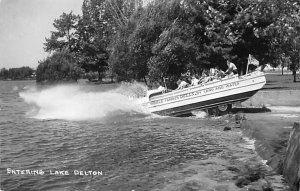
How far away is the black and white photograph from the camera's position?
41.5 feet

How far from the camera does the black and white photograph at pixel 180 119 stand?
41.5ft

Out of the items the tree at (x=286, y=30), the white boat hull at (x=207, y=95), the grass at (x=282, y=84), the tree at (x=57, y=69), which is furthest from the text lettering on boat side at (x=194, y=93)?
the tree at (x=57, y=69)

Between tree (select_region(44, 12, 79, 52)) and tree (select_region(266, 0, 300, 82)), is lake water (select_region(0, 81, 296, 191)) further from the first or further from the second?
tree (select_region(44, 12, 79, 52))

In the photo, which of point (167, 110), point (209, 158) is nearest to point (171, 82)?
point (167, 110)

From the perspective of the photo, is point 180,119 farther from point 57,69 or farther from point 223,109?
point 57,69

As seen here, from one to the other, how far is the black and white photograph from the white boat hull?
0.23ft

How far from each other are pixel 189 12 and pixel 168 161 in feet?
86.6

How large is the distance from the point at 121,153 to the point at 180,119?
11664 mm

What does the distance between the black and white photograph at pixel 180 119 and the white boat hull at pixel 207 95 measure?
71 mm

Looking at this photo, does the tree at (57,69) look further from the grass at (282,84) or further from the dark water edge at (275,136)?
the dark water edge at (275,136)

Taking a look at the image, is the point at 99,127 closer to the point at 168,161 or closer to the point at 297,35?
the point at 168,161

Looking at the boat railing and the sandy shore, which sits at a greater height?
the boat railing

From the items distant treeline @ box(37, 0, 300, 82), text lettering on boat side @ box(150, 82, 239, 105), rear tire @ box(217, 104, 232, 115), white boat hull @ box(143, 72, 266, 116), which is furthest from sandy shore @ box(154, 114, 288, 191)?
distant treeline @ box(37, 0, 300, 82)

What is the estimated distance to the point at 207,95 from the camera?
2730 cm
